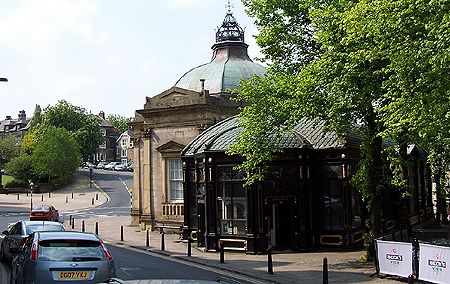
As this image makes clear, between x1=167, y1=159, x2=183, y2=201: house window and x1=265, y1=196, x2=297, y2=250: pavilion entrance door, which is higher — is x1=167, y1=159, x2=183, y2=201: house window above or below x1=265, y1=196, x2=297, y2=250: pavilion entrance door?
above

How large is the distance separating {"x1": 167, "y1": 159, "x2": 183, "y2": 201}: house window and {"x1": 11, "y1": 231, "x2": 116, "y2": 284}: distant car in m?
21.0

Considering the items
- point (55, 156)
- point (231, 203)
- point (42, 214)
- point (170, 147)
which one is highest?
point (55, 156)

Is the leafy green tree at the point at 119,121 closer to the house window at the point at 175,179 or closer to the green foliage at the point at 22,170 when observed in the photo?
the green foliage at the point at 22,170

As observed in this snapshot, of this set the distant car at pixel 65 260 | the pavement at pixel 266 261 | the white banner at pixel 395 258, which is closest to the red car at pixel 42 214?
the pavement at pixel 266 261

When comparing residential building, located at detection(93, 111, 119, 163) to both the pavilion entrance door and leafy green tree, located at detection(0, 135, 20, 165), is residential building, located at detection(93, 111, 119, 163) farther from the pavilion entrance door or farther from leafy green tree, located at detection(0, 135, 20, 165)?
the pavilion entrance door

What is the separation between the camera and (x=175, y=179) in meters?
32.9

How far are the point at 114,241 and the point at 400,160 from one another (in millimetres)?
15635

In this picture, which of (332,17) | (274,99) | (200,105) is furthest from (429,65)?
(200,105)

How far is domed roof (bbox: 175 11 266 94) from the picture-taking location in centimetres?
3712

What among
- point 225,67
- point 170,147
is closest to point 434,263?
point 170,147

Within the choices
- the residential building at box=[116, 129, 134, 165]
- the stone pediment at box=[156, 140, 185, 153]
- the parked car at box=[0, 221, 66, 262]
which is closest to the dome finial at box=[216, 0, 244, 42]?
the stone pediment at box=[156, 140, 185, 153]

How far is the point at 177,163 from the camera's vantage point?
108 ft

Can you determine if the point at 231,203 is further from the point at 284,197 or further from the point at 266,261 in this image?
the point at 266,261

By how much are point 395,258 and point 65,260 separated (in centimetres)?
920
